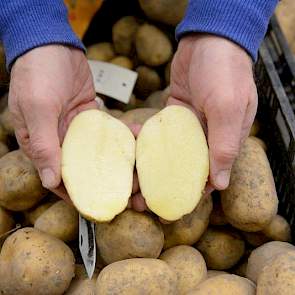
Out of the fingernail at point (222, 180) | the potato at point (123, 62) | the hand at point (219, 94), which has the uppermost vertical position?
the hand at point (219, 94)

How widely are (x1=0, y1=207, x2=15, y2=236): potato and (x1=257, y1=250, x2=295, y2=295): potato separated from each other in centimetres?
48

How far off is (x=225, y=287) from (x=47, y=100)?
409 millimetres

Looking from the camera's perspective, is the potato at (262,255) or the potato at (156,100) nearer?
the potato at (262,255)

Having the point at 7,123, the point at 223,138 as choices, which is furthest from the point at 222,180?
the point at 7,123

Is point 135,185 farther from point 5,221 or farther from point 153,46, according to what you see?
point 153,46

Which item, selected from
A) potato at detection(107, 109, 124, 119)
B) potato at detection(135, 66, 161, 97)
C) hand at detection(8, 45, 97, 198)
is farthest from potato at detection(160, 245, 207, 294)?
potato at detection(135, 66, 161, 97)

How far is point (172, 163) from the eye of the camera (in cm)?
92

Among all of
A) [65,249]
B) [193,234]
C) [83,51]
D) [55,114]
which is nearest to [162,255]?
[193,234]

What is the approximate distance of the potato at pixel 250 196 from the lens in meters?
0.95

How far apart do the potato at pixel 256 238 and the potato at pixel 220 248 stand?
1 centimetres

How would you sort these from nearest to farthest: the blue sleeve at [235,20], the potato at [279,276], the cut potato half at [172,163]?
1. the potato at [279,276]
2. the cut potato half at [172,163]
3. the blue sleeve at [235,20]

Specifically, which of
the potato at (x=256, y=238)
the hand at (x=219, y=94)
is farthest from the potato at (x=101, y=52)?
the potato at (x=256, y=238)

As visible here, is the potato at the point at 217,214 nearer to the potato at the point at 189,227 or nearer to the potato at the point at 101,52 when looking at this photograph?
the potato at the point at 189,227

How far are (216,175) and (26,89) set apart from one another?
35 centimetres
